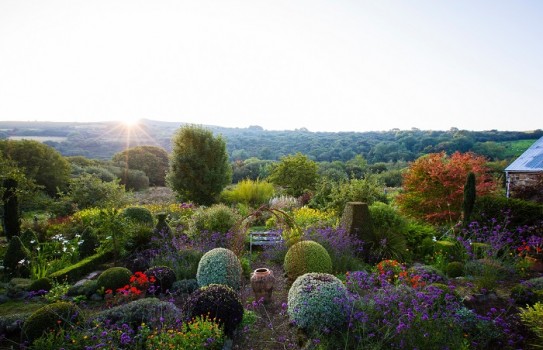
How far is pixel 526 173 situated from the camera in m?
14.1

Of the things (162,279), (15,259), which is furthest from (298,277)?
(15,259)

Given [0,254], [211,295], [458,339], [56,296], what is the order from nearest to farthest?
[458,339], [211,295], [56,296], [0,254]

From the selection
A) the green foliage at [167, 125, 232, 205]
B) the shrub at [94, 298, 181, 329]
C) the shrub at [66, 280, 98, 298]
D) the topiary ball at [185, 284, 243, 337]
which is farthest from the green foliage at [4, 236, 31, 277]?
the green foliage at [167, 125, 232, 205]

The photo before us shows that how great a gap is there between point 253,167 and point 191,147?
16.6m

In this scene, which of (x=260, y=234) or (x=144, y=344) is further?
(x=260, y=234)

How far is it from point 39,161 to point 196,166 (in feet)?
31.5

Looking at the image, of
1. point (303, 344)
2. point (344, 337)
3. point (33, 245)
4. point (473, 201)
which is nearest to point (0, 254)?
point (33, 245)

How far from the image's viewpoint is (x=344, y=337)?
385cm

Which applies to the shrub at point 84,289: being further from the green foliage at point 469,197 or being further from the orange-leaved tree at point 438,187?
Result: the orange-leaved tree at point 438,187

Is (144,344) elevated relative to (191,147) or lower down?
lower down

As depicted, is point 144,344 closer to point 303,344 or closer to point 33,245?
point 303,344

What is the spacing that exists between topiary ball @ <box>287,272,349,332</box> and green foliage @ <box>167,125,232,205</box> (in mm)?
12060

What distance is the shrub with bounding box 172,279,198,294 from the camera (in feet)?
19.4

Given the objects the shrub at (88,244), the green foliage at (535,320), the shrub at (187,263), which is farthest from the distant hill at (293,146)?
the green foliage at (535,320)
